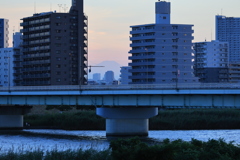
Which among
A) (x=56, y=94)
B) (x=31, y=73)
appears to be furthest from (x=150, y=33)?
(x=56, y=94)

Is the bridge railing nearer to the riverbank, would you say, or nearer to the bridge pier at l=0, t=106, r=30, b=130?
the bridge pier at l=0, t=106, r=30, b=130

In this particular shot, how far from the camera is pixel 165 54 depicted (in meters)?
172

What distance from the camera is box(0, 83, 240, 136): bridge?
7088 cm

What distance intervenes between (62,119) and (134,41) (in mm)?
69275

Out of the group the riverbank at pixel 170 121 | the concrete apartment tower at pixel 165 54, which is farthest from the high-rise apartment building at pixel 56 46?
the riverbank at pixel 170 121

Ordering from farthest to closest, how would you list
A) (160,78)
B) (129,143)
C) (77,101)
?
(160,78) → (77,101) → (129,143)

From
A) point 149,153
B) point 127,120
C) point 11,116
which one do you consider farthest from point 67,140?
point 149,153

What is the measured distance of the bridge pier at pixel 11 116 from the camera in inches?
4107

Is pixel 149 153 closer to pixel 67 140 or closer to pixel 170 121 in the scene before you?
pixel 67 140

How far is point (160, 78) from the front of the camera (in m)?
170

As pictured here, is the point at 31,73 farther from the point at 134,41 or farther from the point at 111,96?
the point at 111,96

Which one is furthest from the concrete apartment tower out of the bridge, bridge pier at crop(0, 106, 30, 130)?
the bridge

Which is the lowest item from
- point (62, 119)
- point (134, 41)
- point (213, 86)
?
point (62, 119)

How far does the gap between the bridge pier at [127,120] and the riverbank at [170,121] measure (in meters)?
21.8
